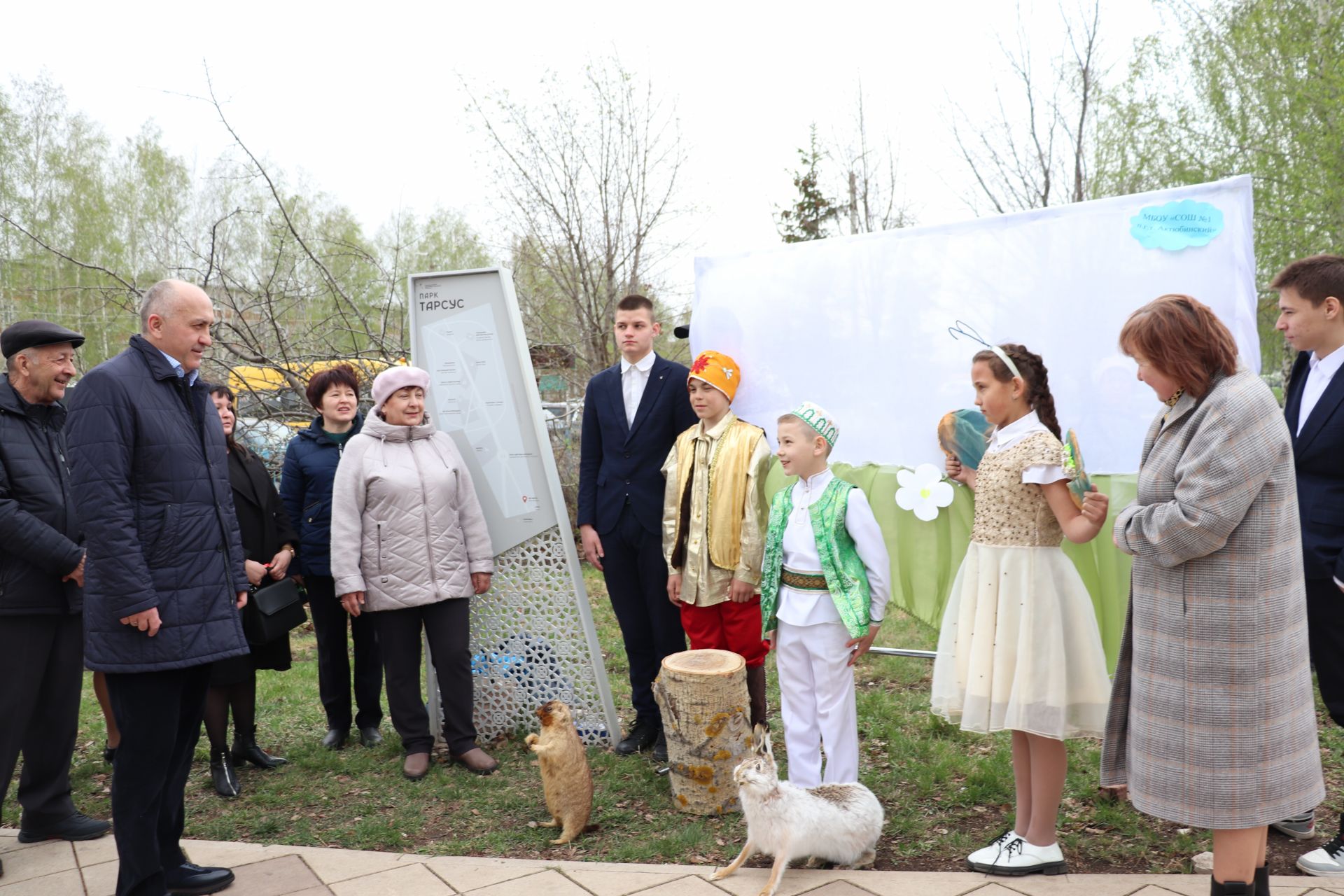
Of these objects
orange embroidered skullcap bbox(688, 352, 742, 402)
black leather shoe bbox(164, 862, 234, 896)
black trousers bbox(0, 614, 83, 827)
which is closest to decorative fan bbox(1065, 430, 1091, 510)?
orange embroidered skullcap bbox(688, 352, 742, 402)

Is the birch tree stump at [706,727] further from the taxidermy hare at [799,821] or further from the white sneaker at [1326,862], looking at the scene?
the white sneaker at [1326,862]

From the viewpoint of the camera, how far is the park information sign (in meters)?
4.48

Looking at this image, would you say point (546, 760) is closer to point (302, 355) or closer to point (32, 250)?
point (302, 355)

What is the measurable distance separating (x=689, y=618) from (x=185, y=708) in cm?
199

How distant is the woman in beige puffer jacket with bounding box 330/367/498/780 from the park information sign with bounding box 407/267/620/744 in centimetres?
18

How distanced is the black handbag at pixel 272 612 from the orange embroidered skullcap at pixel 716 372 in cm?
219

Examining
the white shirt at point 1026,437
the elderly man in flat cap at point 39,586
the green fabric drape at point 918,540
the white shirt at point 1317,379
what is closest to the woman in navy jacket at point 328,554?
the elderly man in flat cap at point 39,586

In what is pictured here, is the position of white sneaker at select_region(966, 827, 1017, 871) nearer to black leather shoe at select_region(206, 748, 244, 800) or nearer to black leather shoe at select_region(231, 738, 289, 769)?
black leather shoe at select_region(206, 748, 244, 800)

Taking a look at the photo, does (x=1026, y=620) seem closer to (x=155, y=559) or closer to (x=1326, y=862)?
(x=1326, y=862)

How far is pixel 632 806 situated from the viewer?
3.76 metres

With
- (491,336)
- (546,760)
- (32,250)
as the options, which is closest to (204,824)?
(546,760)

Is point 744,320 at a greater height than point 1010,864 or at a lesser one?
greater

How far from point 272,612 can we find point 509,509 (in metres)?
1.19

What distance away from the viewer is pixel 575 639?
4.50m
